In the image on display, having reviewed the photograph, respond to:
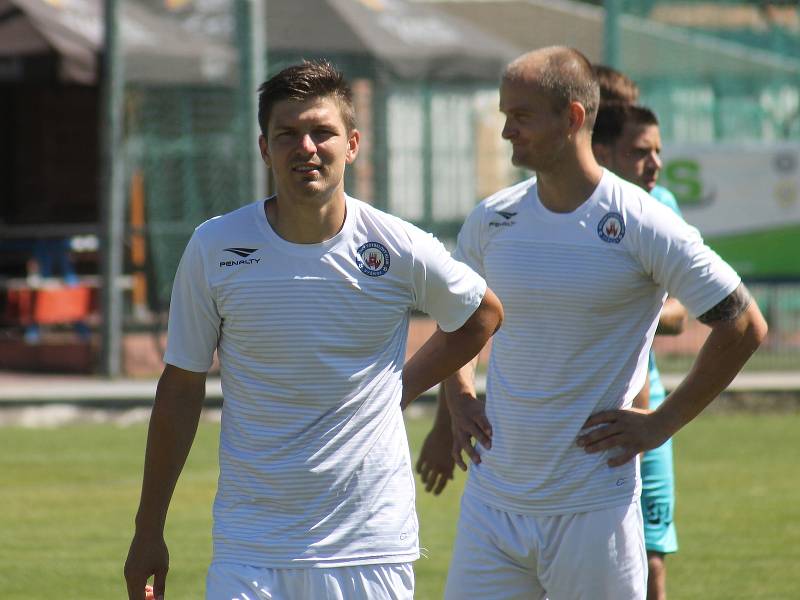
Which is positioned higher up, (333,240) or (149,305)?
(333,240)

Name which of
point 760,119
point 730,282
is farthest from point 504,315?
point 760,119

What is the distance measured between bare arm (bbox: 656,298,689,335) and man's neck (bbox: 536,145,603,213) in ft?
2.01

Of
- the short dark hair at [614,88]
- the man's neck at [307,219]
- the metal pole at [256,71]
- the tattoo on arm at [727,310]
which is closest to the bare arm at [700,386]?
the tattoo on arm at [727,310]

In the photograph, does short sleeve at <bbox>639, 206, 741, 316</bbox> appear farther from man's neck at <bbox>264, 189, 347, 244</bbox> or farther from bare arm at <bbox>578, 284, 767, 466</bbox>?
man's neck at <bbox>264, 189, 347, 244</bbox>

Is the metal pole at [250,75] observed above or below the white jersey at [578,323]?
above

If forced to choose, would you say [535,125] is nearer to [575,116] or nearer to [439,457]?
[575,116]

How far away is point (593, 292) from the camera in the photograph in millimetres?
4727

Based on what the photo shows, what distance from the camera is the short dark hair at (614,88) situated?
240 inches

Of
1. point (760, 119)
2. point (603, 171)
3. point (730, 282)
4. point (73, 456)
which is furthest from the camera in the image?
point (760, 119)

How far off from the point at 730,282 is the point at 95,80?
44.5 feet

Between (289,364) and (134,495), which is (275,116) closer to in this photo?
(289,364)

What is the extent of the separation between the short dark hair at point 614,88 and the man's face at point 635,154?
143 millimetres

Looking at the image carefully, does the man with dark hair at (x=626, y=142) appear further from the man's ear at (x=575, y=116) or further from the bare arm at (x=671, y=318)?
the man's ear at (x=575, y=116)

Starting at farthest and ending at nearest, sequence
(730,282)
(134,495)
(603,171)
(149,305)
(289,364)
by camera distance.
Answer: (149,305), (134,495), (603,171), (730,282), (289,364)
